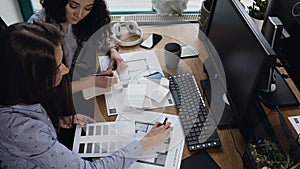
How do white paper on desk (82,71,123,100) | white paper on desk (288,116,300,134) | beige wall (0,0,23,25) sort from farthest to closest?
beige wall (0,0,23,25) → white paper on desk (82,71,123,100) → white paper on desk (288,116,300,134)

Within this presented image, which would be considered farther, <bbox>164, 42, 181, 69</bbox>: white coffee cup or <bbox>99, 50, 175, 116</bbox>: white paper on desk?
<bbox>164, 42, 181, 69</bbox>: white coffee cup

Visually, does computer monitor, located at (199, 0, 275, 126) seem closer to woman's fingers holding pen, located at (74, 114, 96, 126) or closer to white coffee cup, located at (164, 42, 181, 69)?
white coffee cup, located at (164, 42, 181, 69)

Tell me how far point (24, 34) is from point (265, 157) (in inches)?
32.1

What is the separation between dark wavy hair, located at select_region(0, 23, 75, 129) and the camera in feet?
2.77

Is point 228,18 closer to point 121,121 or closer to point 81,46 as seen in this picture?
point 121,121

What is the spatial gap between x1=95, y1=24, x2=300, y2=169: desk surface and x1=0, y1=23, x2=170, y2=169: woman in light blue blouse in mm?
253

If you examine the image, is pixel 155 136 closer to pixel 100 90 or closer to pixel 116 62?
pixel 100 90

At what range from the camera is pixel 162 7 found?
1.97m

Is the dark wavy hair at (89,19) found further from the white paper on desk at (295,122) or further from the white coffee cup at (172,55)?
the white paper on desk at (295,122)

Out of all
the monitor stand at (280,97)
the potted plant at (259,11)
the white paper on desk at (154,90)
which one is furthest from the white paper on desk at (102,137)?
the potted plant at (259,11)

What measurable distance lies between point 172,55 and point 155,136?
0.41 m

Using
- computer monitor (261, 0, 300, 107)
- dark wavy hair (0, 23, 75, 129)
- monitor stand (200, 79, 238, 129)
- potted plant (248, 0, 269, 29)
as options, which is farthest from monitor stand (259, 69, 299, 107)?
dark wavy hair (0, 23, 75, 129)

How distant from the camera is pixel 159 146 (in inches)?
40.0

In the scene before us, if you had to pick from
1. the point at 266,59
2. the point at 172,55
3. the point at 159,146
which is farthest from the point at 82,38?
the point at 266,59
